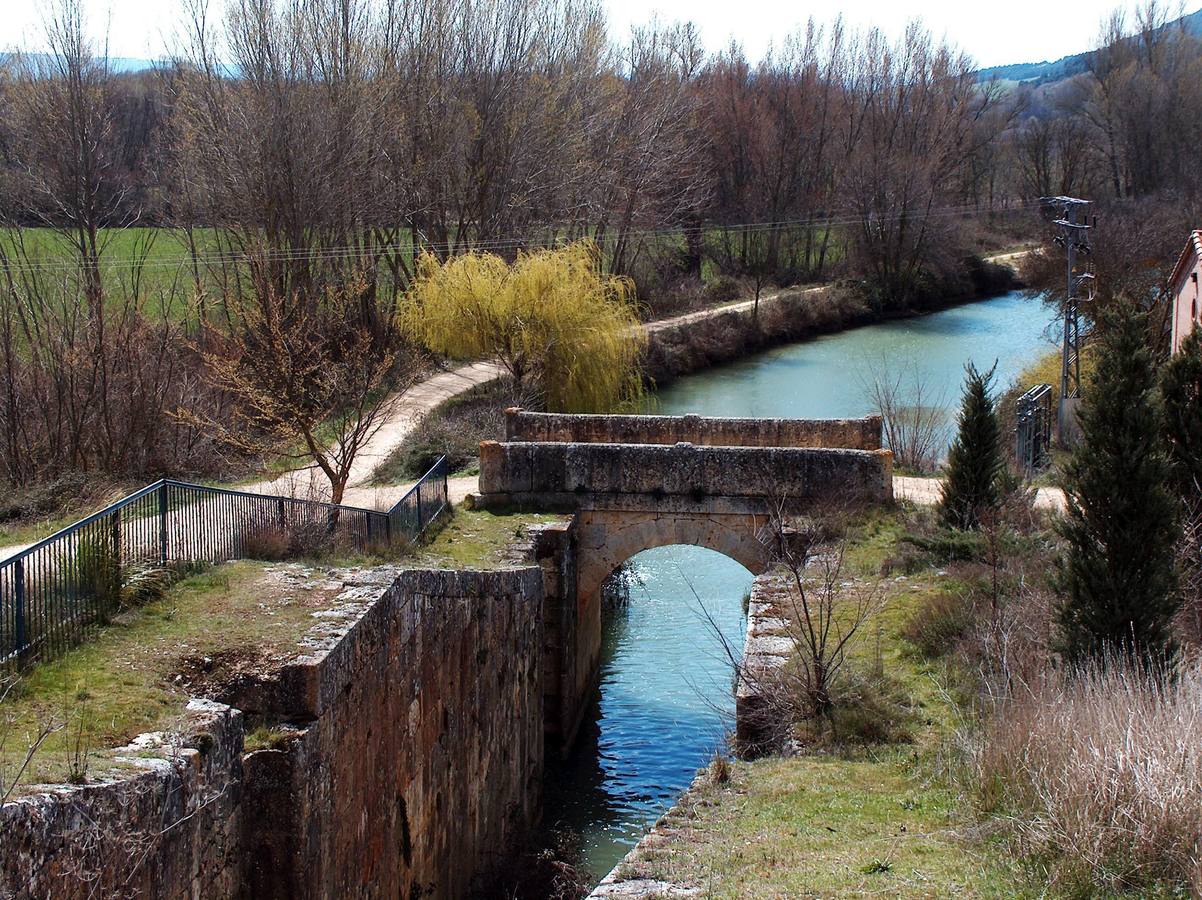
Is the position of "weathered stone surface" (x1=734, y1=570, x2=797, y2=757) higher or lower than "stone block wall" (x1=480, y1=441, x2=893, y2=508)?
lower

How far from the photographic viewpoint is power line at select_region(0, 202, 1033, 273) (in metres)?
26.2

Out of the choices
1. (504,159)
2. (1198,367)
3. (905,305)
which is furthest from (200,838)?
(905,305)

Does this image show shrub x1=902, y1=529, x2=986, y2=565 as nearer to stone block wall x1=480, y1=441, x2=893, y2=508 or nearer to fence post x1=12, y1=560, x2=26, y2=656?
stone block wall x1=480, y1=441, x2=893, y2=508

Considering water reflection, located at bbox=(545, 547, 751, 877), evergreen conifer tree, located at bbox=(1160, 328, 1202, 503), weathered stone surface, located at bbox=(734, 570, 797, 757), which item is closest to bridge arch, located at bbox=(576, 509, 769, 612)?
water reflection, located at bbox=(545, 547, 751, 877)

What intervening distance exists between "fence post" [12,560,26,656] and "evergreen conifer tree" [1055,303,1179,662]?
7664 millimetres

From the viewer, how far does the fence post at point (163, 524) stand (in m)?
10.2

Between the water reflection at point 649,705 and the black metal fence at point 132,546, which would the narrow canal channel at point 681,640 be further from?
the black metal fence at point 132,546

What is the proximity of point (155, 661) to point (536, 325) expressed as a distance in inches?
723

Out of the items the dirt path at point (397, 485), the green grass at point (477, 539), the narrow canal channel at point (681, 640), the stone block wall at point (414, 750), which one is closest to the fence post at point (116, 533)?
the stone block wall at point (414, 750)

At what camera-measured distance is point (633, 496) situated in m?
17.1

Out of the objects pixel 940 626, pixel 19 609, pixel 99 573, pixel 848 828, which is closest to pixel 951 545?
pixel 940 626

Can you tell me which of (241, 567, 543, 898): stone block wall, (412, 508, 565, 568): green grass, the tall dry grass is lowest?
(241, 567, 543, 898): stone block wall

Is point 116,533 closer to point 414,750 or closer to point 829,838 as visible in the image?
point 414,750

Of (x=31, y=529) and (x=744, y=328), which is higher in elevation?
(x=744, y=328)
